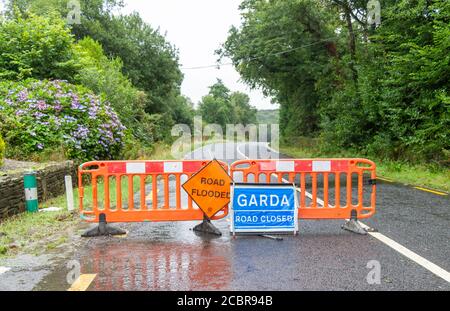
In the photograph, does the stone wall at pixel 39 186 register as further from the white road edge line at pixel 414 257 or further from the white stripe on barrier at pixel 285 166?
the white road edge line at pixel 414 257

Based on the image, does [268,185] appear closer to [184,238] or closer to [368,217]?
[184,238]

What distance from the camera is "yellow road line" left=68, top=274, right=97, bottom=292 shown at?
16.1 ft

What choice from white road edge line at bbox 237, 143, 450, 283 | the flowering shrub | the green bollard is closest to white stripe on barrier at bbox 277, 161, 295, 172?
white road edge line at bbox 237, 143, 450, 283

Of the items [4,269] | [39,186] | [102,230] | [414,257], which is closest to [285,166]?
[414,257]

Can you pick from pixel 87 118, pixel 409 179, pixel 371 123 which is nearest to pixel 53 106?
pixel 87 118

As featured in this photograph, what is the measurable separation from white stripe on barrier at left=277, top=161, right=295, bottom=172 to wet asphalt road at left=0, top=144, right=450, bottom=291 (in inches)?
40.2

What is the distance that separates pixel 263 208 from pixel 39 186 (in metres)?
5.73

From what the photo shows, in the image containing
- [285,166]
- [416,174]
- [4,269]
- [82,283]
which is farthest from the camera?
[416,174]

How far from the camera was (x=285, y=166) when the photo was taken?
309 inches

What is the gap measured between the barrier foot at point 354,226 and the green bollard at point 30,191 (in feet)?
19.5

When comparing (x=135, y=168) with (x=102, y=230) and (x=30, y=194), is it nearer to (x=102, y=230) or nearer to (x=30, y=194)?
(x=102, y=230)

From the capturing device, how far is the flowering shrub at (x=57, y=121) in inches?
532

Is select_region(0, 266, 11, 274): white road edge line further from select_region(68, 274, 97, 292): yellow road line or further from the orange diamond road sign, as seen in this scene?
the orange diamond road sign

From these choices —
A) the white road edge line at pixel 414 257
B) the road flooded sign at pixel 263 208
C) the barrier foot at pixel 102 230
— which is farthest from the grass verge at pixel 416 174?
the barrier foot at pixel 102 230
